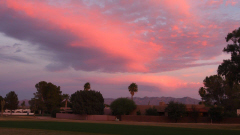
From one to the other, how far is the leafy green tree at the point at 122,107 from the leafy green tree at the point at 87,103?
4.59 meters

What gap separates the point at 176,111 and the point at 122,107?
16.5m

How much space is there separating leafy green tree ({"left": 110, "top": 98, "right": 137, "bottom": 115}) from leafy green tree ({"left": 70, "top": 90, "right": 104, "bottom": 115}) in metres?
4.59

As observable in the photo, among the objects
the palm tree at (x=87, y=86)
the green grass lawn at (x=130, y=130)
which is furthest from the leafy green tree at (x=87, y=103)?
the palm tree at (x=87, y=86)

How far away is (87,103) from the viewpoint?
3007 inches

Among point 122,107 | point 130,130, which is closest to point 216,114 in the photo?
point 122,107

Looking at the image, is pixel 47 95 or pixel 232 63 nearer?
pixel 232 63

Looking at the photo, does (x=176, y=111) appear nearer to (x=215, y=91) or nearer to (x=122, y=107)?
(x=122, y=107)

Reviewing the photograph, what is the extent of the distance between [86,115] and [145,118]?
18.6m

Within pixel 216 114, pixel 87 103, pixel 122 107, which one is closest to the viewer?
pixel 216 114

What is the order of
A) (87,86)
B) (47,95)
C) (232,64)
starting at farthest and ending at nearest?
(87,86) → (47,95) → (232,64)

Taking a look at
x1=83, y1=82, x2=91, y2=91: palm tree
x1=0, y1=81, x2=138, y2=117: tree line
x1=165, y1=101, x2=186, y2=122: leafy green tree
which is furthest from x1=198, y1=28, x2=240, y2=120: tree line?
x1=83, y1=82, x2=91, y2=91: palm tree

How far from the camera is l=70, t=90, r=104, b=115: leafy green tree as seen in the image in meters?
75.5

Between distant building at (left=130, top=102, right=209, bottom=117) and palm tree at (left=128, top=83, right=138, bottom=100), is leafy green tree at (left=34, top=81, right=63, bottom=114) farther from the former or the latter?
distant building at (left=130, top=102, right=209, bottom=117)

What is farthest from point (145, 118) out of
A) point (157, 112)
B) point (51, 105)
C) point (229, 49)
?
point (51, 105)
